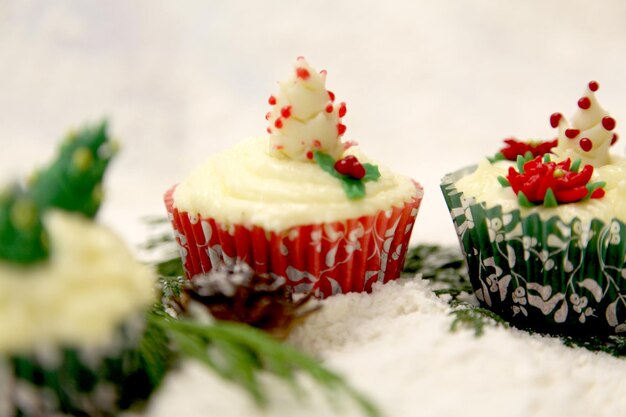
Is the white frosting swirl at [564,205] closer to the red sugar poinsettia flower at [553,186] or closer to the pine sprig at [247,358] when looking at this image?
the red sugar poinsettia flower at [553,186]

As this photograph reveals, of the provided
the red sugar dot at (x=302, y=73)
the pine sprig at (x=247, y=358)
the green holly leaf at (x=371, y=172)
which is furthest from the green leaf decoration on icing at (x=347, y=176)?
the pine sprig at (x=247, y=358)

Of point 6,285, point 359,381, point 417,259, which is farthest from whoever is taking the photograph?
point 417,259

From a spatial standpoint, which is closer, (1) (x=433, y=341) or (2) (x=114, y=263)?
(2) (x=114, y=263)

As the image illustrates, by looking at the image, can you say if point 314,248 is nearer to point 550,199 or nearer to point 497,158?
point 550,199

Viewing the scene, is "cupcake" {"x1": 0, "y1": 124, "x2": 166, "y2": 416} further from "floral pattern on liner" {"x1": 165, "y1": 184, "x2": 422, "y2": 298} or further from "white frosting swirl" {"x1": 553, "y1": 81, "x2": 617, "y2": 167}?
"white frosting swirl" {"x1": 553, "y1": 81, "x2": 617, "y2": 167}

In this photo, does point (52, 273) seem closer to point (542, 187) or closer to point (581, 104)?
point (542, 187)

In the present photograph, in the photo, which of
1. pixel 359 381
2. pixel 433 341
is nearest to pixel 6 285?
pixel 359 381

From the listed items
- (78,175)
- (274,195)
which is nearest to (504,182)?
(274,195)
